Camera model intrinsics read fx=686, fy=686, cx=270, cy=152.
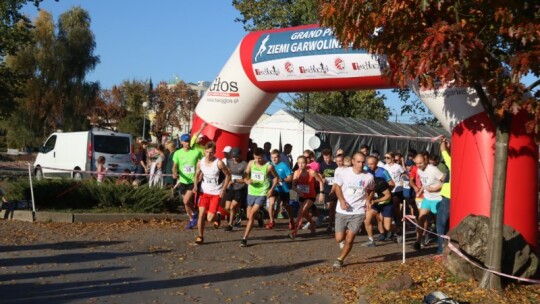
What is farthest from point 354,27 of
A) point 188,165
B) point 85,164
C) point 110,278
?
point 85,164

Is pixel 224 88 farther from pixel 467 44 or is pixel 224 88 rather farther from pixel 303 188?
pixel 467 44

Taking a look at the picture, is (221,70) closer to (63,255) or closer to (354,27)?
(63,255)

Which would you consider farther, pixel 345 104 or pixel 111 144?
pixel 345 104

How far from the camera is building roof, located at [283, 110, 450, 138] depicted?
1112 inches

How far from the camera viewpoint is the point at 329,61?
12047 mm

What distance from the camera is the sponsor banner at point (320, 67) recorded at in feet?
37.6

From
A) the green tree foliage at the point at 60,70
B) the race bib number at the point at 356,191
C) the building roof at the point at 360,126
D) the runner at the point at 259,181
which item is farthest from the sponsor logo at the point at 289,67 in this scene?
the green tree foliage at the point at 60,70

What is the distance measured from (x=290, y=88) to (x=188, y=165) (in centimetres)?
248

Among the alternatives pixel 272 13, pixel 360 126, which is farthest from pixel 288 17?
pixel 360 126

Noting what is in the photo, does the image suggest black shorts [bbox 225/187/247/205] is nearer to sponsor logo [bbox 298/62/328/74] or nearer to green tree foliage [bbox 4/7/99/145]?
sponsor logo [bbox 298/62/328/74]

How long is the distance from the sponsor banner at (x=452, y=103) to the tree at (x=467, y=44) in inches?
53.0

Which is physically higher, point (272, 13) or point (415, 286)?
point (272, 13)

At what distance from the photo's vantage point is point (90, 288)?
795 cm

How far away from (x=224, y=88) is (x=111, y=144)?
1133 cm
